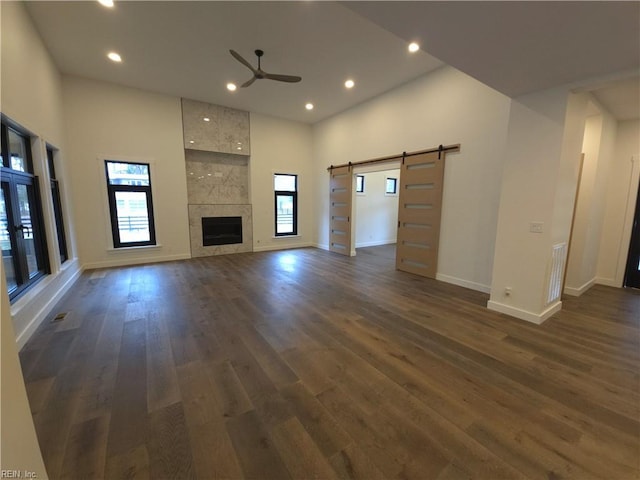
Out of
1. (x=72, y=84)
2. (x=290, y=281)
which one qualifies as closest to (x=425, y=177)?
(x=290, y=281)

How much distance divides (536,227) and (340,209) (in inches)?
173

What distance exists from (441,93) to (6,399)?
5.52 meters

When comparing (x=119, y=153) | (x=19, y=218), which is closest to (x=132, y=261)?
(x=119, y=153)

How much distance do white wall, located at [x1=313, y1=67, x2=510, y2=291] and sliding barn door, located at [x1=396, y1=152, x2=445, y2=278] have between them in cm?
14

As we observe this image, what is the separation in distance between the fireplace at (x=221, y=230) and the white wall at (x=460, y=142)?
4.16 metres

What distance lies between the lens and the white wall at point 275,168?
22.7 feet

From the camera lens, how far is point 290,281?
4504mm

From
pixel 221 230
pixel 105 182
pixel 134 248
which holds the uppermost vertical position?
pixel 105 182

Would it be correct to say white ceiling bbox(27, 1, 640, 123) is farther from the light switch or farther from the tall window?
the tall window

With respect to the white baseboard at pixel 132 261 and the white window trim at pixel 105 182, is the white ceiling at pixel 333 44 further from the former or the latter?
the white baseboard at pixel 132 261

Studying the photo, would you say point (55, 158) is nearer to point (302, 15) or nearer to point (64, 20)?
point (64, 20)

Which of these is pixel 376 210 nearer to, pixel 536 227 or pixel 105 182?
pixel 536 227

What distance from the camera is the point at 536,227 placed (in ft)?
9.76

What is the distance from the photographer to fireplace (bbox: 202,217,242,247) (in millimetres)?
6535
